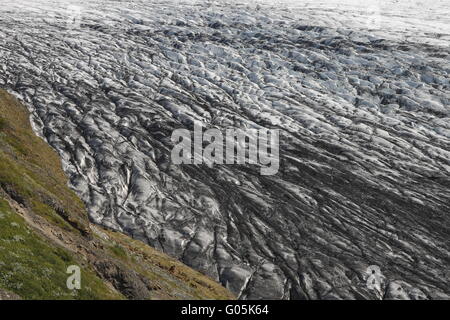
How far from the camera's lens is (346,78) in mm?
119188

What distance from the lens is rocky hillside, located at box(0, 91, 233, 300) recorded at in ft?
67.1

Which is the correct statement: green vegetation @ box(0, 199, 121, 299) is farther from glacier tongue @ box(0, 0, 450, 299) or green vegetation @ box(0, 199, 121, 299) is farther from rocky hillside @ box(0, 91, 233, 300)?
glacier tongue @ box(0, 0, 450, 299)

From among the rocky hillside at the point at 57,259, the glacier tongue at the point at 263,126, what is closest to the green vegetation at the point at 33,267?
the rocky hillside at the point at 57,259

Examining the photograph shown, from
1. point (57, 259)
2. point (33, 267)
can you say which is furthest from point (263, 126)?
point (33, 267)

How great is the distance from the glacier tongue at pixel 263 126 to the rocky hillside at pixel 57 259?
14.3 meters

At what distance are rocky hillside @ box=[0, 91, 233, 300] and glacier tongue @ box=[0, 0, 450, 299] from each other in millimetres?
14304

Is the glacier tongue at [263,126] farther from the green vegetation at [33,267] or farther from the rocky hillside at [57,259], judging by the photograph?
the green vegetation at [33,267]

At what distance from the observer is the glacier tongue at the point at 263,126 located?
183 feet

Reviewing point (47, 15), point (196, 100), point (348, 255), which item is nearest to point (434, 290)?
point (348, 255)

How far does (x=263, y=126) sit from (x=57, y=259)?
73.7 metres

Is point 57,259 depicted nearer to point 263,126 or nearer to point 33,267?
point 33,267

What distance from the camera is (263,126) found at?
93.9m
